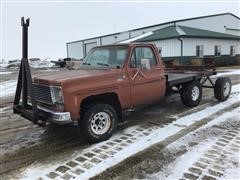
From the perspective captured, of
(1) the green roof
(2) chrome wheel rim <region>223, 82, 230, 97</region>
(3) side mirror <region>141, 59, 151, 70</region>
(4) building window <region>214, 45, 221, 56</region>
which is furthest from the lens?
(4) building window <region>214, 45, 221, 56</region>

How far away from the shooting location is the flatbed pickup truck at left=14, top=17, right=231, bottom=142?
4.88m

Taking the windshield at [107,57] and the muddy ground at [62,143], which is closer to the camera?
the muddy ground at [62,143]

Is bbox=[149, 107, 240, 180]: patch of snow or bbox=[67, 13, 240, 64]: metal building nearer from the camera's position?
bbox=[149, 107, 240, 180]: patch of snow

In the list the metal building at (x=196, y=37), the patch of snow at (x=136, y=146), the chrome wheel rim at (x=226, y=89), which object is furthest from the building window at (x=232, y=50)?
the patch of snow at (x=136, y=146)

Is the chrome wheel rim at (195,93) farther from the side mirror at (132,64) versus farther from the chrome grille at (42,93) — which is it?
the chrome grille at (42,93)

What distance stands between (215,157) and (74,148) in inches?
101

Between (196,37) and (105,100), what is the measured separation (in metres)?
25.0

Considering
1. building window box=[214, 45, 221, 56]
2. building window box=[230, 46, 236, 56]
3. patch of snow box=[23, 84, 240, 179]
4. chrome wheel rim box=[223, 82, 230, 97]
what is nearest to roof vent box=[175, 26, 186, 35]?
building window box=[214, 45, 221, 56]

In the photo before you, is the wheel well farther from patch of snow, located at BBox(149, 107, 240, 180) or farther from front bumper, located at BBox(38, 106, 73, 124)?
patch of snow, located at BBox(149, 107, 240, 180)

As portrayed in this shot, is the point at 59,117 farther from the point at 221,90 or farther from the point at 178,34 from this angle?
the point at 178,34

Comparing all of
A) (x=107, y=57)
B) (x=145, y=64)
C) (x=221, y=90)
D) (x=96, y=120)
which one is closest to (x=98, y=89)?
(x=96, y=120)

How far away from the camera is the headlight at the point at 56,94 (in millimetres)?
4805

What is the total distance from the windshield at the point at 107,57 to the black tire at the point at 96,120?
1065 mm

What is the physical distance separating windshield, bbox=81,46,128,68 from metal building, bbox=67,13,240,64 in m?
21.9
